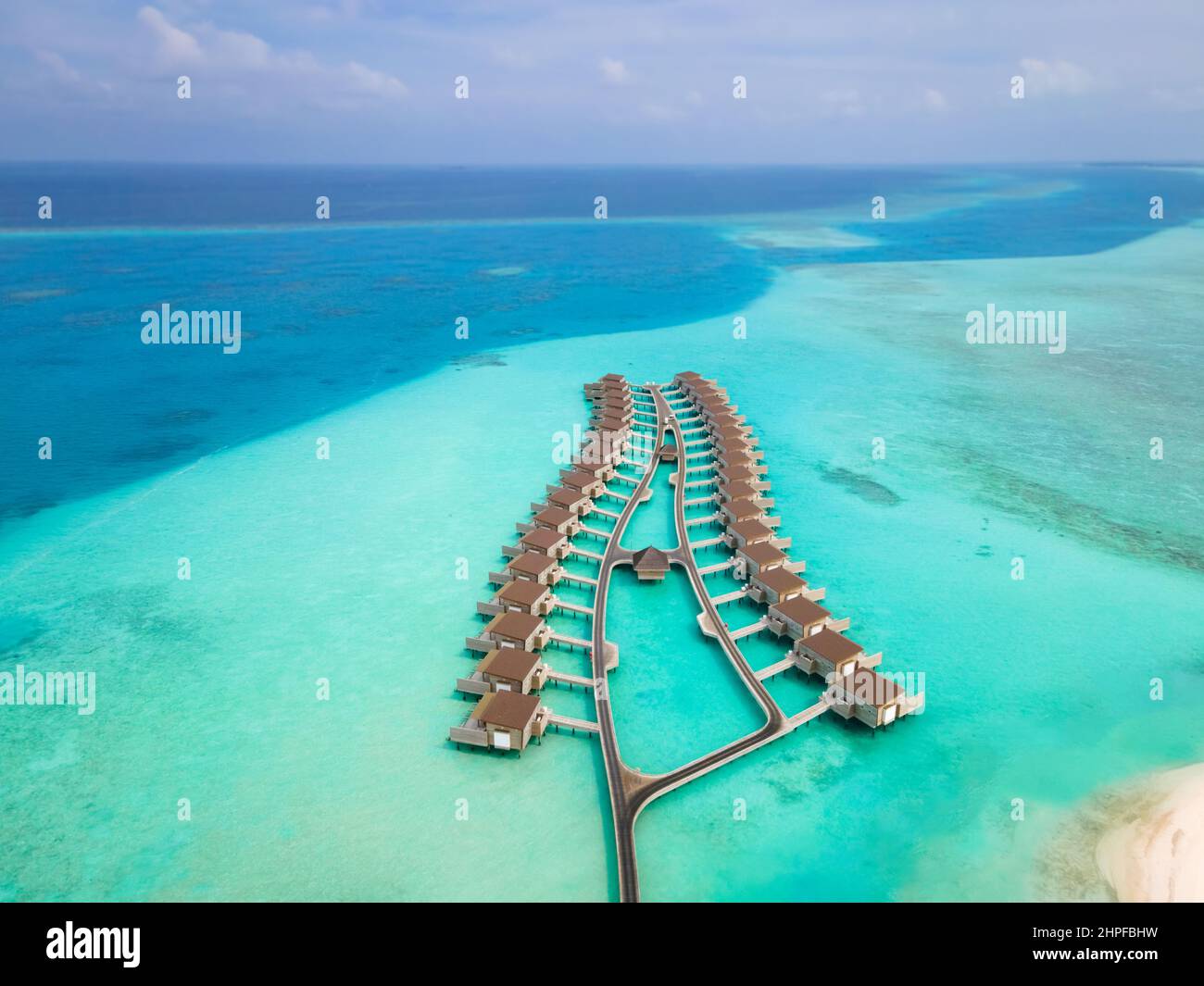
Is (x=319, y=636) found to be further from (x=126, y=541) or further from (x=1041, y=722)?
(x=1041, y=722)

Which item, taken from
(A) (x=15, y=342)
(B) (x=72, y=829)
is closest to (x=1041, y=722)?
(B) (x=72, y=829)

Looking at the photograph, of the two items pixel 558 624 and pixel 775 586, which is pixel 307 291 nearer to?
pixel 558 624

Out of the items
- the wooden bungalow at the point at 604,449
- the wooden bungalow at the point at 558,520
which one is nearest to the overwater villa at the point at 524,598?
the wooden bungalow at the point at 558,520

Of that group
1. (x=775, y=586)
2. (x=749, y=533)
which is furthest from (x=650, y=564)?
(x=775, y=586)

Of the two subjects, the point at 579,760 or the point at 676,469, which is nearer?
the point at 579,760

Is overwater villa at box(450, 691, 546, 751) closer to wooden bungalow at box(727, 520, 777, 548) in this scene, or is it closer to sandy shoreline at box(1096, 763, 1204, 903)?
wooden bungalow at box(727, 520, 777, 548)

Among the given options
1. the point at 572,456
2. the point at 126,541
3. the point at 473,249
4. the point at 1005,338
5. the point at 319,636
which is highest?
the point at 473,249
